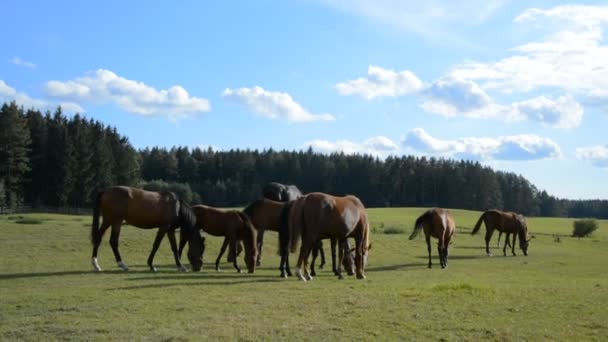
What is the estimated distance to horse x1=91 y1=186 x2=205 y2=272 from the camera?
15906 mm

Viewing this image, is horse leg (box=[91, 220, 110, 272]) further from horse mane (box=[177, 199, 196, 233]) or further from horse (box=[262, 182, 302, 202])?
horse (box=[262, 182, 302, 202])

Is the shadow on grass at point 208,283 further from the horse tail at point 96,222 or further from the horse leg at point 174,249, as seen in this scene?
the horse tail at point 96,222

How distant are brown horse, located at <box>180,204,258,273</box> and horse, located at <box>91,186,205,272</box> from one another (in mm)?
569

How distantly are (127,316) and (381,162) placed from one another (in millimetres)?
115272

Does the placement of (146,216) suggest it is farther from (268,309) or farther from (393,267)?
(393,267)

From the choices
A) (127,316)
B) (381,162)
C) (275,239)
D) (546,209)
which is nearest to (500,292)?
(127,316)

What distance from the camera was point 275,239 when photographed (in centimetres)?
2719

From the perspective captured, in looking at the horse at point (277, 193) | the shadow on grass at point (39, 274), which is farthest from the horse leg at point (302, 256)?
the horse at point (277, 193)

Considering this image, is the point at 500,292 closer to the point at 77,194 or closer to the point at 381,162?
the point at 77,194

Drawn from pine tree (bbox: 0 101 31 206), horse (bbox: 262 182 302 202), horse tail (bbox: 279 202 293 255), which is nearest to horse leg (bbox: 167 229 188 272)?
horse tail (bbox: 279 202 293 255)

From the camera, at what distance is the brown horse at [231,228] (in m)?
16.8

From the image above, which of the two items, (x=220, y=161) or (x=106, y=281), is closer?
(x=106, y=281)

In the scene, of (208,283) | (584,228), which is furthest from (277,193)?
(584,228)

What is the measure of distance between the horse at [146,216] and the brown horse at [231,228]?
57cm
